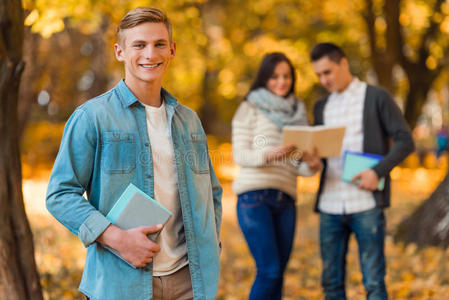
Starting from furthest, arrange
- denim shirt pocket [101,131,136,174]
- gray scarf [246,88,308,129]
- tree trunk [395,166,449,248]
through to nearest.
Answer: tree trunk [395,166,449,248]
gray scarf [246,88,308,129]
denim shirt pocket [101,131,136,174]

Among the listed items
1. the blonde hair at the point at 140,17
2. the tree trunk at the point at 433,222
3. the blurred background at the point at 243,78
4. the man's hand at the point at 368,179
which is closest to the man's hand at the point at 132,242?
the blonde hair at the point at 140,17

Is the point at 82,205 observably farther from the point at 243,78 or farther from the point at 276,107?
the point at 243,78

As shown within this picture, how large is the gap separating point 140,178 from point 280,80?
209 cm

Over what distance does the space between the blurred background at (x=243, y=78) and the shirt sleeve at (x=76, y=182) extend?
2.23 m

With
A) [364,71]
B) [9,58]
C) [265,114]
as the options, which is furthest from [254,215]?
[364,71]

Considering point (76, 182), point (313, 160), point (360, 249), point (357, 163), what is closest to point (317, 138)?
point (313, 160)

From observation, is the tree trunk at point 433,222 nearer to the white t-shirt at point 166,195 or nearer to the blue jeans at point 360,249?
the blue jeans at point 360,249

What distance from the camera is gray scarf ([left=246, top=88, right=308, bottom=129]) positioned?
3.97 metres

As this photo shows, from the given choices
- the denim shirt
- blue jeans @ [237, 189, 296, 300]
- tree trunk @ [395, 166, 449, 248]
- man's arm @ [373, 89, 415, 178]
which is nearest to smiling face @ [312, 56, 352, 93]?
man's arm @ [373, 89, 415, 178]

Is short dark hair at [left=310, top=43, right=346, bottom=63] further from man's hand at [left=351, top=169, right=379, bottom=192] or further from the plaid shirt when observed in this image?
man's hand at [left=351, top=169, right=379, bottom=192]

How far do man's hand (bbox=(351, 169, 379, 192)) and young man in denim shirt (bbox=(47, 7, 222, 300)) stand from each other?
1.65m

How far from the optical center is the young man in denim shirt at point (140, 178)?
2.07 metres

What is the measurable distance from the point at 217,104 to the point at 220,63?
696 centimetres

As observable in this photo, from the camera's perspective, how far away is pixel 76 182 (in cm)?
211
